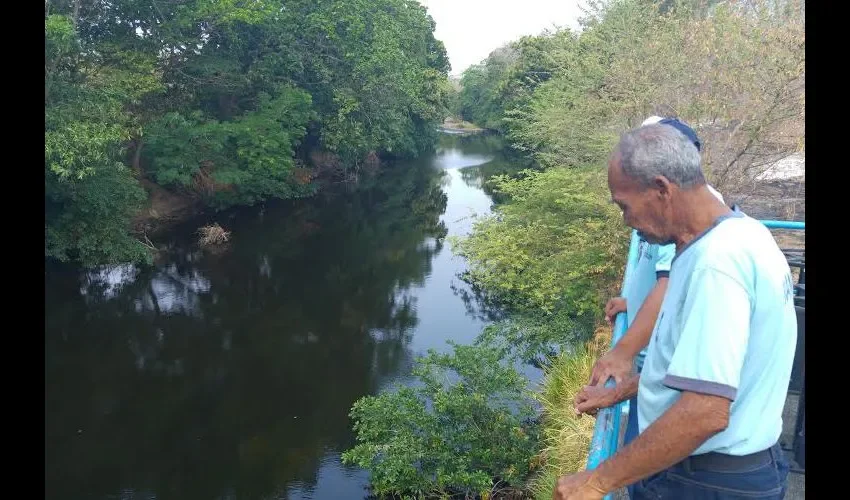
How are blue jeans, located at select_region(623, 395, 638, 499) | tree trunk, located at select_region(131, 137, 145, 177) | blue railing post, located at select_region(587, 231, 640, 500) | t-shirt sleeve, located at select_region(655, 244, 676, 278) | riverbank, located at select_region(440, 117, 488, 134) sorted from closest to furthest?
blue railing post, located at select_region(587, 231, 640, 500), blue jeans, located at select_region(623, 395, 638, 499), t-shirt sleeve, located at select_region(655, 244, 676, 278), tree trunk, located at select_region(131, 137, 145, 177), riverbank, located at select_region(440, 117, 488, 134)

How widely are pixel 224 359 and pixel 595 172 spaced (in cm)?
700

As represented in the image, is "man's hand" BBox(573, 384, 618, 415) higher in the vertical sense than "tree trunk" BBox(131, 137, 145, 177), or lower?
lower

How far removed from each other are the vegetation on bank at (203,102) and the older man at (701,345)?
39.3 feet

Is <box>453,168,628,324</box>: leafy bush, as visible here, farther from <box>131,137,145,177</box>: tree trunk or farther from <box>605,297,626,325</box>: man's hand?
<box>131,137,145,177</box>: tree trunk

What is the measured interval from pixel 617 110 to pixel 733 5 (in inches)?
96.5

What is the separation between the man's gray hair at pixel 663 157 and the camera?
5.10ft

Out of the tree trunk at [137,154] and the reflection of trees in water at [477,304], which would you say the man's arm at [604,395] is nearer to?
the reflection of trees in water at [477,304]

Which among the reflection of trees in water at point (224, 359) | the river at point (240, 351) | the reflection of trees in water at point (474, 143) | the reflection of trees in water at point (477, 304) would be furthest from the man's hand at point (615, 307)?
the reflection of trees in water at point (474, 143)

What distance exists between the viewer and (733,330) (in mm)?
1373

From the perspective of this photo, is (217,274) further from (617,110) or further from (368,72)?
(368,72)

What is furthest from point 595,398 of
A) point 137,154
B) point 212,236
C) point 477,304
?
point 137,154

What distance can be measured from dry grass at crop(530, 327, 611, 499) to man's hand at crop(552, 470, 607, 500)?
3774mm

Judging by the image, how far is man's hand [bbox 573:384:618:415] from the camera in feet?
6.48

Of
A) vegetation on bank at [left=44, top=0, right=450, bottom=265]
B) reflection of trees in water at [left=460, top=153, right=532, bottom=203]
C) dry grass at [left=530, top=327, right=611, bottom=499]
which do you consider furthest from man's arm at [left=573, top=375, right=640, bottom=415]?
reflection of trees in water at [left=460, top=153, right=532, bottom=203]
